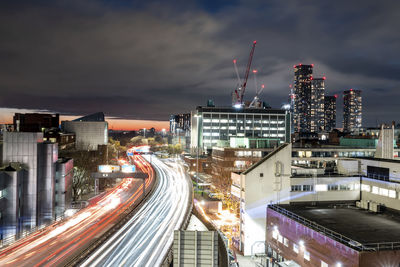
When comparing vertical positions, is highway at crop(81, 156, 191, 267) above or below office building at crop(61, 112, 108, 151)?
below

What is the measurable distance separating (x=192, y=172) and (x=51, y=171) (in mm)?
53106

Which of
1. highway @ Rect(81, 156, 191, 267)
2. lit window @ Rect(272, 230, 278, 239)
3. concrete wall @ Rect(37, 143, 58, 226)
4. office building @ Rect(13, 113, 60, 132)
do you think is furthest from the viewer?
office building @ Rect(13, 113, 60, 132)

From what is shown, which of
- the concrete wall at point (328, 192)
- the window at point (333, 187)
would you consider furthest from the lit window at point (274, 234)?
the window at point (333, 187)

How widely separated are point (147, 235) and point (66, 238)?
27.1 feet

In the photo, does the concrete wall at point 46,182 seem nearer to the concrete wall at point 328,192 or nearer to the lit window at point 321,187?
the concrete wall at point 328,192

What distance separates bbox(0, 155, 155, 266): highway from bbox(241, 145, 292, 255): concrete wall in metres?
16.0

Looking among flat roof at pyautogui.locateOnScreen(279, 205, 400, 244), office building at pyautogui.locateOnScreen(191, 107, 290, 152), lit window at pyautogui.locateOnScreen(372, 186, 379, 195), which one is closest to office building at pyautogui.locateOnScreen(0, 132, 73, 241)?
flat roof at pyautogui.locateOnScreen(279, 205, 400, 244)

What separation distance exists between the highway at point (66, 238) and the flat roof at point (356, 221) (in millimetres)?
21784

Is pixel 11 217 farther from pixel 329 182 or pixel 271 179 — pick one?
pixel 329 182

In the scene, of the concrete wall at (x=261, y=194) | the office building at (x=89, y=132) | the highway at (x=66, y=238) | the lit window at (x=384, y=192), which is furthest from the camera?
the office building at (x=89, y=132)

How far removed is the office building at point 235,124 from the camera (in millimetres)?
146000

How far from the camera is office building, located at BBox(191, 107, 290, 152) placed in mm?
146000

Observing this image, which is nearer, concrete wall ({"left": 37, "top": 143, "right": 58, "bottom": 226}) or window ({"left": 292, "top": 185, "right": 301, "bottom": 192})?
window ({"left": 292, "top": 185, "right": 301, "bottom": 192})

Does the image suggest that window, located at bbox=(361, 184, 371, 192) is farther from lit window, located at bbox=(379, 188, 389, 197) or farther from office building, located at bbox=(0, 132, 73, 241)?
office building, located at bbox=(0, 132, 73, 241)
